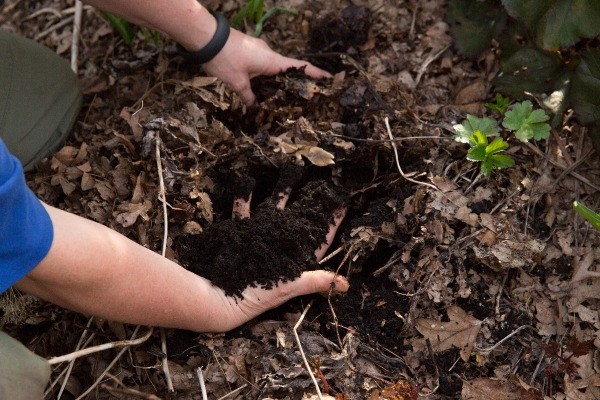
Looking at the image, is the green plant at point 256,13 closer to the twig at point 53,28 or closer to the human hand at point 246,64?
the human hand at point 246,64

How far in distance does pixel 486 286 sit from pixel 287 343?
707mm

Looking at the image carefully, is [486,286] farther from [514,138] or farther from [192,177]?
[192,177]

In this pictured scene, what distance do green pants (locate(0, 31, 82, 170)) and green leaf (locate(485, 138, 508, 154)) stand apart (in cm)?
160

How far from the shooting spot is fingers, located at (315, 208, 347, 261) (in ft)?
7.11

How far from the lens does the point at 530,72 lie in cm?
233

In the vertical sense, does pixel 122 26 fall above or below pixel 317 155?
above

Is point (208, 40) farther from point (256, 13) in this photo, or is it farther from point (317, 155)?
point (317, 155)

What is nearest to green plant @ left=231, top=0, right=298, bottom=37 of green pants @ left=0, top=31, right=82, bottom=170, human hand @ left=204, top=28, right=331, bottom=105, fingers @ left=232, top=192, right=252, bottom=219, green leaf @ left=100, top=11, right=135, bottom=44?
human hand @ left=204, top=28, right=331, bottom=105

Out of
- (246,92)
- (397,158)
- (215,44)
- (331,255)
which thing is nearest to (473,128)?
(397,158)

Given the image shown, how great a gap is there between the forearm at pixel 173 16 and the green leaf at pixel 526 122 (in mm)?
1165

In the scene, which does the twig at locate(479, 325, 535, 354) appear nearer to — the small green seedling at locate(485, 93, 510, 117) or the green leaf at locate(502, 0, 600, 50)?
the small green seedling at locate(485, 93, 510, 117)

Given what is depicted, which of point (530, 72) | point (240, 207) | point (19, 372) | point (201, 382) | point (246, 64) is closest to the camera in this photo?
point (19, 372)

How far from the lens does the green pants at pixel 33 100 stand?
2.22 metres

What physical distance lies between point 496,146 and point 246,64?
102 cm
